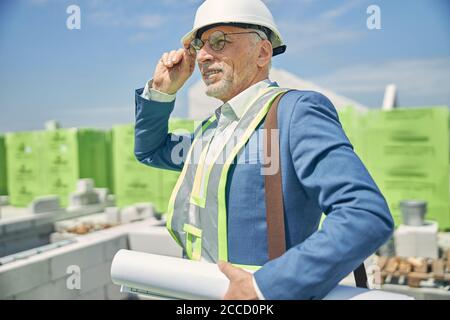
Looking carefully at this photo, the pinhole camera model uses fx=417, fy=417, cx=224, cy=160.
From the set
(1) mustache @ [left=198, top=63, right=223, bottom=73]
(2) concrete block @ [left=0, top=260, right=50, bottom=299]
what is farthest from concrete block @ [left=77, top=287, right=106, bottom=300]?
(1) mustache @ [left=198, top=63, right=223, bottom=73]

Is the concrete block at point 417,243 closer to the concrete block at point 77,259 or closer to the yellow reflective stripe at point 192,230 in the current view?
the concrete block at point 77,259

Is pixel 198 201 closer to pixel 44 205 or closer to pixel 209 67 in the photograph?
pixel 209 67

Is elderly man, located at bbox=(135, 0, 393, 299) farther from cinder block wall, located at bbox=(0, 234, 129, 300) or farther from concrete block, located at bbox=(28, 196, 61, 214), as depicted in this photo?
concrete block, located at bbox=(28, 196, 61, 214)

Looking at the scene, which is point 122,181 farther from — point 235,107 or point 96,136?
point 235,107

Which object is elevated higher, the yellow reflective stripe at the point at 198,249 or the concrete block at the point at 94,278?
the yellow reflective stripe at the point at 198,249

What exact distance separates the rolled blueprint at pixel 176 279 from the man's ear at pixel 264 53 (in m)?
0.74

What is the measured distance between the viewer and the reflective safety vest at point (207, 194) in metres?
1.34

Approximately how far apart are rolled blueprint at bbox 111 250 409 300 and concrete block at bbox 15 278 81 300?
128 inches

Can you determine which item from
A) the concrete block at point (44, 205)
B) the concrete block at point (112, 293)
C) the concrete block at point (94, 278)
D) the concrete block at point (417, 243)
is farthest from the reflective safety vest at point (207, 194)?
the concrete block at point (44, 205)

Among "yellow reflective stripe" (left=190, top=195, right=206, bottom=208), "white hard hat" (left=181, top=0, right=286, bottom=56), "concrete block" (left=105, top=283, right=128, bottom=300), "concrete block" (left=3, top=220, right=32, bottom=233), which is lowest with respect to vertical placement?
"concrete block" (left=105, top=283, right=128, bottom=300)

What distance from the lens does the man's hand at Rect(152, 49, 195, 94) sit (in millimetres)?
1679

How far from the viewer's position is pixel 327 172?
1.08 m

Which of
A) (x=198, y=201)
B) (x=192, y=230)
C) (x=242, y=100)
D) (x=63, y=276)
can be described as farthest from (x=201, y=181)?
(x=63, y=276)
